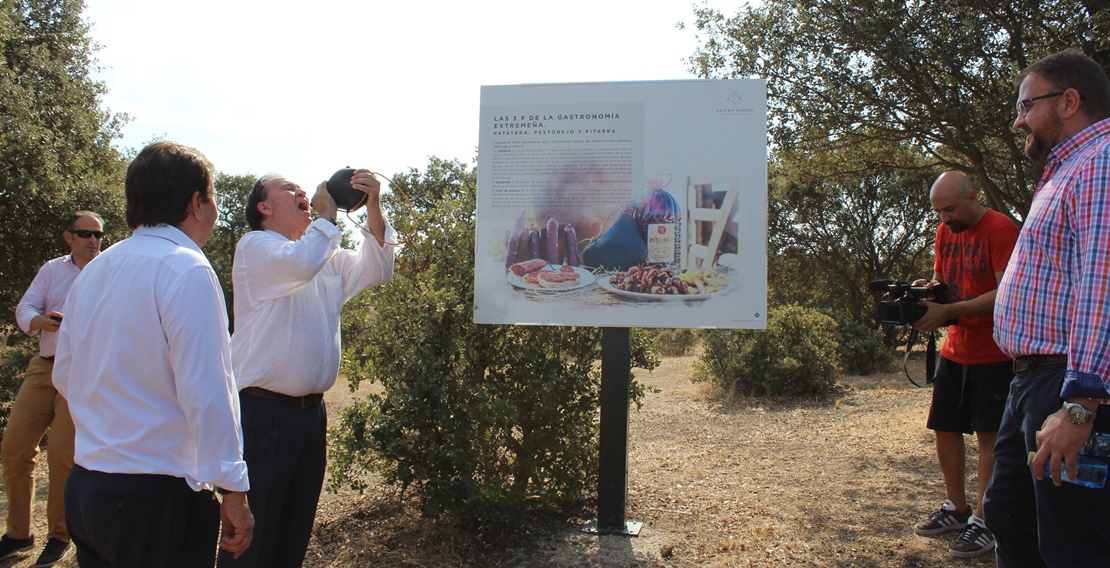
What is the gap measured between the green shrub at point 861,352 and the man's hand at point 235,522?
37.4ft

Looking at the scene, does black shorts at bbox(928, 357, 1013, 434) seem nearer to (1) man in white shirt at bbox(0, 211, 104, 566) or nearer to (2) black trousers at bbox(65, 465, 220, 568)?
(2) black trousers at bbox(65, 465, 220, 568)

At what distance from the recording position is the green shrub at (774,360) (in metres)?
9.12

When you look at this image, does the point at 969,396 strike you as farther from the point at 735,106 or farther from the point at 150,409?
the point at 150,409

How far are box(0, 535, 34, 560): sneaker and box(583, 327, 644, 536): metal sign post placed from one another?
3300 mm

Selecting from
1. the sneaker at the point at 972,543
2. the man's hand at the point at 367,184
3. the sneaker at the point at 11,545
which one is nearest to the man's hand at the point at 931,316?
the sneaker at the point at 972,543

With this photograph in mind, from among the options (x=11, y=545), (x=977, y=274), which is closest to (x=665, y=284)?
(x=977, y=274)

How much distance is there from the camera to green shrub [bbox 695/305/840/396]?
9.12 meters

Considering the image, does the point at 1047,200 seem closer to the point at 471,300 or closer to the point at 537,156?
the point at 537,156

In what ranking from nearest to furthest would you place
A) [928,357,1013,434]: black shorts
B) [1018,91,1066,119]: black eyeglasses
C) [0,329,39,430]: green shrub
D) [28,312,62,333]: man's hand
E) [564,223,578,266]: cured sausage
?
[1018,91,1066,119]: black eyeglasses, [928,357,1013,434]: black shorts, [564,223,578,266]: cured sausage, [28,312,62,333]: man's hand, [0,329,39,430]: green shrub

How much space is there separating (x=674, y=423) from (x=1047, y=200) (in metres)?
5.62

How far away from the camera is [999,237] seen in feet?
12.6

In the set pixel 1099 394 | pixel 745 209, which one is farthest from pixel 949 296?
pixel 1099 394

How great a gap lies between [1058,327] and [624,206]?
2132mm

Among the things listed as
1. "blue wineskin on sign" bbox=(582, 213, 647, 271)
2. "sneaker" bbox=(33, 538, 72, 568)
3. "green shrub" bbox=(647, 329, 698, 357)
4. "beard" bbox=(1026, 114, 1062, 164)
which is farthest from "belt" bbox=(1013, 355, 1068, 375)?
"green shrub" bbox=(647, 329, 698, 357)
